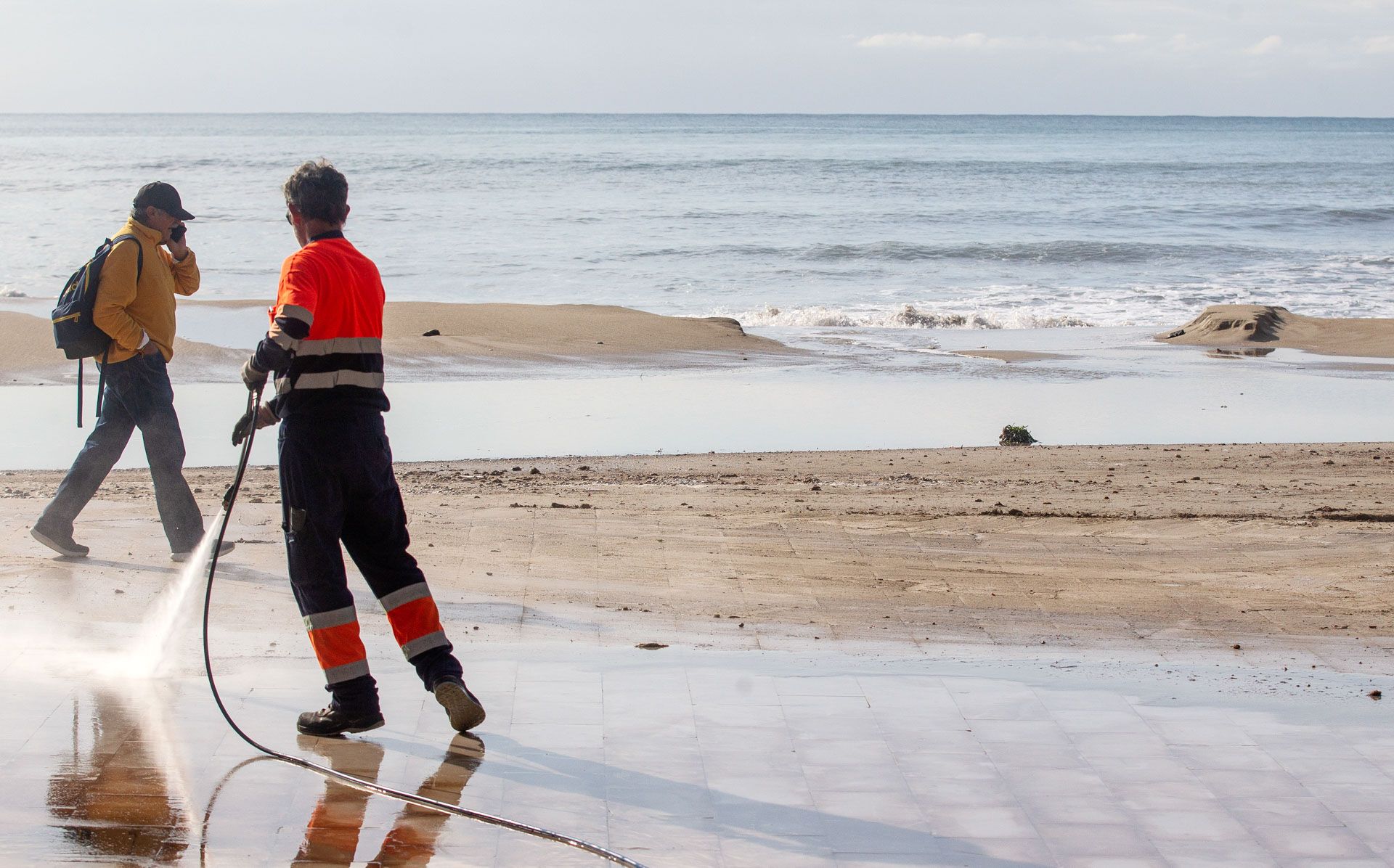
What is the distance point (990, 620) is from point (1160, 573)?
4.05 ft

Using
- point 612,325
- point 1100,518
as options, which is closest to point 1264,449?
point 1100,518

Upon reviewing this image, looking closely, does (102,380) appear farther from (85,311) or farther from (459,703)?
(459,703)

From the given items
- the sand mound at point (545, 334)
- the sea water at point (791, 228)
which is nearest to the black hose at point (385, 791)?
the sand mound at point (545, 334)

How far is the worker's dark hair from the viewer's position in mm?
4109

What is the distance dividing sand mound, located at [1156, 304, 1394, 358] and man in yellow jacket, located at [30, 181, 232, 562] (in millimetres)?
14608

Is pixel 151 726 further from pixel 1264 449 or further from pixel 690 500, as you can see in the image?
pixel 1264 449

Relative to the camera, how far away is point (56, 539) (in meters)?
6.11

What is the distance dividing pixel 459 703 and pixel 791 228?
Result: 31.6m

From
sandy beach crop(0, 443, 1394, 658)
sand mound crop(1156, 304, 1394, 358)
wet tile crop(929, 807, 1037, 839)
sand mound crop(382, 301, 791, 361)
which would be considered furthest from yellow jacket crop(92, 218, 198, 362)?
sand mound crop(1156, 304, 1394, 358)

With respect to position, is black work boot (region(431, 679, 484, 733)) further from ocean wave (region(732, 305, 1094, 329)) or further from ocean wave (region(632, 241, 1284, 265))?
ocean wave (region(632, 241, 1284, 265))

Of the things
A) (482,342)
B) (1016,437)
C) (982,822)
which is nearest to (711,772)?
(982,822)

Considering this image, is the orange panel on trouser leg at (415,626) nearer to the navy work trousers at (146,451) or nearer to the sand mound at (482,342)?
the navy work trousers at (146,451)

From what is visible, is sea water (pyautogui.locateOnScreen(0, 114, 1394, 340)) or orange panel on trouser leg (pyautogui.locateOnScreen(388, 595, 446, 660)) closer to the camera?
orange panel on trouser leg (pyautogui.locateOnScreen(388, 595, 446, 660))

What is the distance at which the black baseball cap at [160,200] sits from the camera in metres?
5.81
